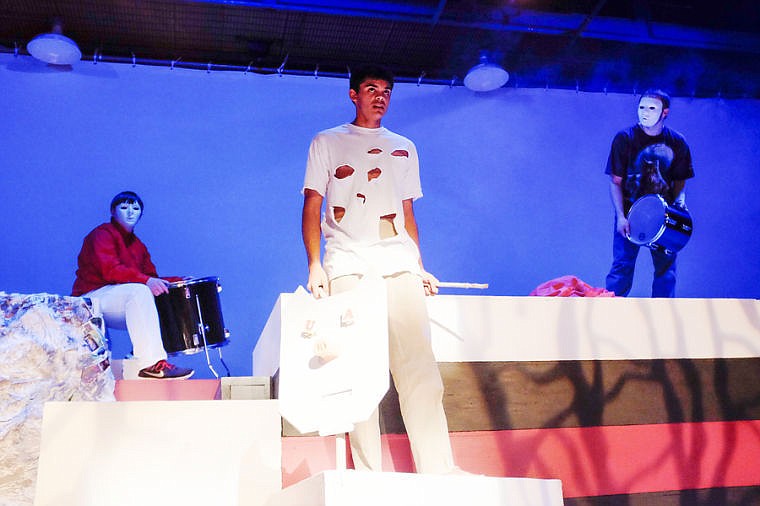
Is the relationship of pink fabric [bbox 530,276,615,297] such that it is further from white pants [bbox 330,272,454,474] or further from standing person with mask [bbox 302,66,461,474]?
white pants [bbox 330,272,454,474]

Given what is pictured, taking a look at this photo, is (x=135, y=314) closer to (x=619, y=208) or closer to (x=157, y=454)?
(x=157, y=454)

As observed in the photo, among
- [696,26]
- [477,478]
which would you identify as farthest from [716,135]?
[477,478]

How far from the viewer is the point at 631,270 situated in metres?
5.35

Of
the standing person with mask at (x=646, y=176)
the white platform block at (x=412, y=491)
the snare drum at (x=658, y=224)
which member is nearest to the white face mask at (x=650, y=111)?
the standing person with mask at (x=646, y=176)

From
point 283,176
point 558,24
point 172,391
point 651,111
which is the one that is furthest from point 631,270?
point 172,391

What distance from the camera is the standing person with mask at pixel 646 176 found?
526 cm

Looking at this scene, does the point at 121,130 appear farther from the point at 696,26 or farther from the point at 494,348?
the point at 696,26

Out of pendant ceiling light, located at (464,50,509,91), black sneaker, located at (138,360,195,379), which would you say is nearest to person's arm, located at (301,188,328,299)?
black sneaker, located at (138,360,195,379)

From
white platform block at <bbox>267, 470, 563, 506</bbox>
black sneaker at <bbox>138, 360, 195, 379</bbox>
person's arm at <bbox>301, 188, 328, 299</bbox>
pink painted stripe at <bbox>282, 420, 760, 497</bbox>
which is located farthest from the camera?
black sneaker at <bbox>138, 360, 195, 379</bbox>

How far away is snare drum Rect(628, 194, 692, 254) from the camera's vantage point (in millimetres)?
4887

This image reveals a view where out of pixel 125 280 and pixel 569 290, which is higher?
pixel 125 280

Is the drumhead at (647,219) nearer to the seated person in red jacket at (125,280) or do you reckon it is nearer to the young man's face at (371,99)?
the young man's face at (371,99)

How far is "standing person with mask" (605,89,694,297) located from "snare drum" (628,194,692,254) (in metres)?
0.08

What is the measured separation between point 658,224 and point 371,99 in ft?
9.00
